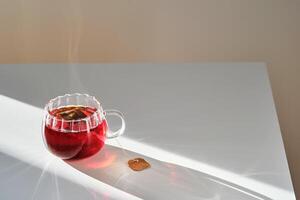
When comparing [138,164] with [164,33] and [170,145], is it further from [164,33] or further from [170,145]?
[164,33]

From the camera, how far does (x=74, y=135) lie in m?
0.93

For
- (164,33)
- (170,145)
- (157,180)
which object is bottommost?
(157,180)

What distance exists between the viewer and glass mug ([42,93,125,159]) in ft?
3.06

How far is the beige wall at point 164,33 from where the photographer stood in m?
1.72

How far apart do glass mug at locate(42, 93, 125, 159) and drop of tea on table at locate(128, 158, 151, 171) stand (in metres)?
0.06

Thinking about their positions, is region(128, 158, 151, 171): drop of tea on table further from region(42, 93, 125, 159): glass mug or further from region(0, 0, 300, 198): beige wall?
region(0, 0, 300, 198): beige wall

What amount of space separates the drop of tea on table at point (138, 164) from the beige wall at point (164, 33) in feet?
2.74

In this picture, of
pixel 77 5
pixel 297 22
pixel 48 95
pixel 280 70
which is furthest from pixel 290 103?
pixel 48 95

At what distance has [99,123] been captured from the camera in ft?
3.17

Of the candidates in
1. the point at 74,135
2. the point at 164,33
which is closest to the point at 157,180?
the point at 74,135

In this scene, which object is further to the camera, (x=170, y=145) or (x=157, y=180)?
(x=170, y=145)

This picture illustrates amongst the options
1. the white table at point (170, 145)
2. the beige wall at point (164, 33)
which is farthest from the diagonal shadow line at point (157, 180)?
the beige wall at point (164, 33)

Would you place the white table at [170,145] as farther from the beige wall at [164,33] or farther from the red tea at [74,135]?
the beige wall at [164,33]

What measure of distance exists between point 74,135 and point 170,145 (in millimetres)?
205
